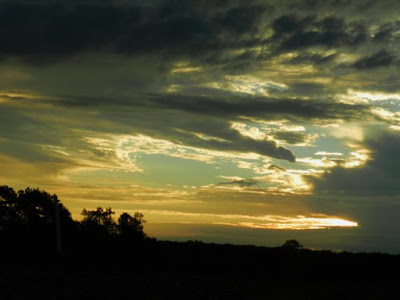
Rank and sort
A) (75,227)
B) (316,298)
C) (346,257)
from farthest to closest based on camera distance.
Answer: (75,227)
(346,257)
(316,298)

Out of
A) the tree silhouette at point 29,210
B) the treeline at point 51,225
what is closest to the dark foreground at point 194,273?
the treeline at point 51,225

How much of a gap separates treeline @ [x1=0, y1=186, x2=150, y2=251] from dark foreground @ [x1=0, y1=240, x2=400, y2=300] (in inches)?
176

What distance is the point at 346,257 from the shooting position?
4759 cm

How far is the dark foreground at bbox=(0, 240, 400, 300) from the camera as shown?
1230 inches

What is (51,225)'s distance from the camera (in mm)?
62812

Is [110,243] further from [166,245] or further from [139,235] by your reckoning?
[139,235]

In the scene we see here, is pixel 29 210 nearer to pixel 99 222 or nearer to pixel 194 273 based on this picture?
pixel 99 222

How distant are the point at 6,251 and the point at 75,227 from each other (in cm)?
1390

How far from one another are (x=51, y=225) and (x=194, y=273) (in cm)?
2373

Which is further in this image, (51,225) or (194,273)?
(51,225)

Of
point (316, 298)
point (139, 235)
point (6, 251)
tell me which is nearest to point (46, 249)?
point (6, 251)

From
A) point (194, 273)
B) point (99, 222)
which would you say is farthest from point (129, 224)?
point (194, 273)

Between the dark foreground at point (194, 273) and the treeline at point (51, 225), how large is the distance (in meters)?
4.47

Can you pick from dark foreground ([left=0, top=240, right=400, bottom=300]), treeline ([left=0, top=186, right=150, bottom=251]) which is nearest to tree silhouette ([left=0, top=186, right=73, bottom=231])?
treeline ([left=0, top=186, right=150, bottom=251])
